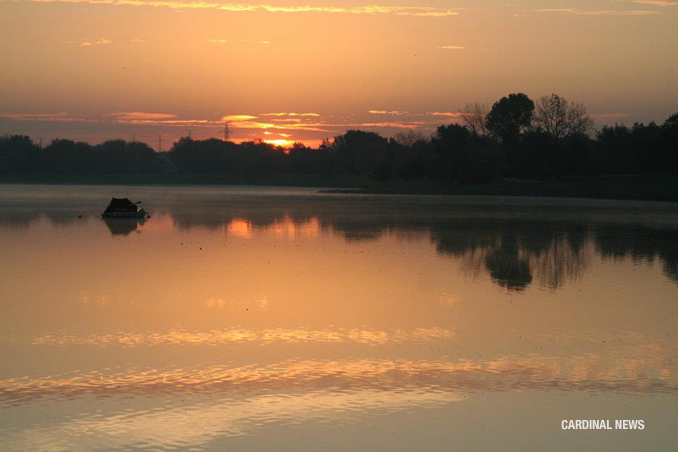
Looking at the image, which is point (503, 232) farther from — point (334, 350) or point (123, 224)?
point (334, 350)

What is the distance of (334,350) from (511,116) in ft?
568

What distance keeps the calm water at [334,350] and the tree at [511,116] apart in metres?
148

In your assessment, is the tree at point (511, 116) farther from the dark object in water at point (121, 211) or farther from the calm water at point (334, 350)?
the calm water at point (334, 350)

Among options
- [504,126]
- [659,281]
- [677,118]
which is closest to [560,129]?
[504,126]

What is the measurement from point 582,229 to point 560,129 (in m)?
125

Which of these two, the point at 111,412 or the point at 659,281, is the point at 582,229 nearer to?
the point at 659,281

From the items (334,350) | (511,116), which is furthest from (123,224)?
(511,116)

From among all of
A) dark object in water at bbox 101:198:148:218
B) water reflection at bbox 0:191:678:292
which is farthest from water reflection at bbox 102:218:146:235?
dark object in water at bbox 101:198:148:218

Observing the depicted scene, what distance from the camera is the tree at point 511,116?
186250 millimetres

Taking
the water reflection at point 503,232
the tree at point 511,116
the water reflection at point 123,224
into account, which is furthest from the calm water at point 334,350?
the tree at point 511,116

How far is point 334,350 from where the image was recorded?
19.8 meters

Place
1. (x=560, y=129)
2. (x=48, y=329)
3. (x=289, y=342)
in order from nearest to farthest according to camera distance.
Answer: (x=289, y=342) < (x=48, y=329) < (x=560, y=129)

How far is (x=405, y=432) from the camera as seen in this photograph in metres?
14.1

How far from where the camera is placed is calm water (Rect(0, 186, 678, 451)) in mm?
14148
